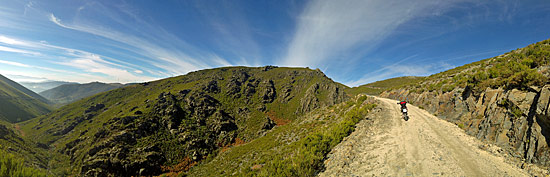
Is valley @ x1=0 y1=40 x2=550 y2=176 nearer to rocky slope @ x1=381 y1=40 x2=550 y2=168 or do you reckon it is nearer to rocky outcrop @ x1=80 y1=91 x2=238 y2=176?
rocky slope @ x1=381 y1=40 x2=550 y2=168

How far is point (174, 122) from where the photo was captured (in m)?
83.2

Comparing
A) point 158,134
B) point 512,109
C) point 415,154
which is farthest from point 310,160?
point 158,134

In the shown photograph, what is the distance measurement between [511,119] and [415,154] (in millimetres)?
5456

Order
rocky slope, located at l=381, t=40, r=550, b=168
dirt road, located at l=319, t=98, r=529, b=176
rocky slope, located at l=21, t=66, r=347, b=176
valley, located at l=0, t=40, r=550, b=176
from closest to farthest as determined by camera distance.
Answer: rocky slope, located at l=381, t=40, r=550, b=168 → dirt road, located at l=319, t=98, r=529, b=176 → valley, located at l=0, t=40, r=550, b=176 → rocky slope, located at l=21, t=66, r=347, b=176

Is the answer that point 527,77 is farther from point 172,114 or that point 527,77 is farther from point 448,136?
point 172,114

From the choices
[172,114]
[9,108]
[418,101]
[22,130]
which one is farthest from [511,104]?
[9,108]

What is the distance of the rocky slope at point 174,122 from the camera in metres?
64.9

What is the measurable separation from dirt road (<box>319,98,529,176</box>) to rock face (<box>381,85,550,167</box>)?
78cm

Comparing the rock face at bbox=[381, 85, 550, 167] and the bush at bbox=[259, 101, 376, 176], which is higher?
the rock face at bbox=[381, 85, 550, 167]

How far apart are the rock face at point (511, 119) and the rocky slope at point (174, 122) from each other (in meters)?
70.6

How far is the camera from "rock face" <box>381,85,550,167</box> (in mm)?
7480

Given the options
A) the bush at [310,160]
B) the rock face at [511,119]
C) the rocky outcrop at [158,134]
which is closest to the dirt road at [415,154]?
the bush at [310,160]

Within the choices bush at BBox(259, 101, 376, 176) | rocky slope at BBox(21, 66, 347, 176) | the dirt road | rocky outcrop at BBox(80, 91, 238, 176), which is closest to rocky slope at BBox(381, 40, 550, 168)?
the dirt road

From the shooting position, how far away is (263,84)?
13250cm
